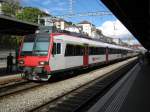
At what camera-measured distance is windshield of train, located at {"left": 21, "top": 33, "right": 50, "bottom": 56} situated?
54.0 feet

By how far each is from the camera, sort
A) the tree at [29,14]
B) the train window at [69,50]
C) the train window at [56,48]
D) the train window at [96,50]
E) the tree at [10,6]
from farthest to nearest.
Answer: the tree at [29,14] < the tree at [10,6] < the train window at [96,50] < the train window at [69,50] < the train window at [56,48]

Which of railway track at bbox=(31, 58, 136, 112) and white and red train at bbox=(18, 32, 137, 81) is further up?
white and red train at bbox=(18, 32, 137, 81)

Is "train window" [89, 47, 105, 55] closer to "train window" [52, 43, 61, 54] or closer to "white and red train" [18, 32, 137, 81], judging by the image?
"white and red train" [18, 32, 137, 81]

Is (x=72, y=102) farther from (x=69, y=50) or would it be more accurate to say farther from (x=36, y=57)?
(x=69, y=50)

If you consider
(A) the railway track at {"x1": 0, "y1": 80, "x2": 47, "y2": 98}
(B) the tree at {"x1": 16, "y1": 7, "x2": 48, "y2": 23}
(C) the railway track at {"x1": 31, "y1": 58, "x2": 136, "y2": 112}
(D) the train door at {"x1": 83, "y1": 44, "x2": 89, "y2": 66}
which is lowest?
(C) the railway track at {"x1": 31, "y1": 58, "x2": 136, "y2": 112}

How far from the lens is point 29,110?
9.93 meters

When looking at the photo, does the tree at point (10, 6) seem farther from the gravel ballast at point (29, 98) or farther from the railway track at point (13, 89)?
the gravel ballast at point (29, 98)

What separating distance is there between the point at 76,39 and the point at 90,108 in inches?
421

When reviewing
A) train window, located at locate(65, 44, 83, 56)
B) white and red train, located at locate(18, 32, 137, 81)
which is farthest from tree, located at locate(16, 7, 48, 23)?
white and red train, located at locate(18, 32, 137, 81)

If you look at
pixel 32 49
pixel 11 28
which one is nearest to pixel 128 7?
pixel 32 49

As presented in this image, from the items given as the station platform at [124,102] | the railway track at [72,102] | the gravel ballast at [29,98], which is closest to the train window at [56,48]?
the gravel ballast at [29,98]

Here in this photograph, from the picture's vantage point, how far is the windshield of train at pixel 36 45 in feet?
54.0

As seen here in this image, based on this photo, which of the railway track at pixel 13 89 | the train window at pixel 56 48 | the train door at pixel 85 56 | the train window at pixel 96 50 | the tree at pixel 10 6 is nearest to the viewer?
the railway track at pixel 13 89

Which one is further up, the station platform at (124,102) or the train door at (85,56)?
the train door at (85,56)
